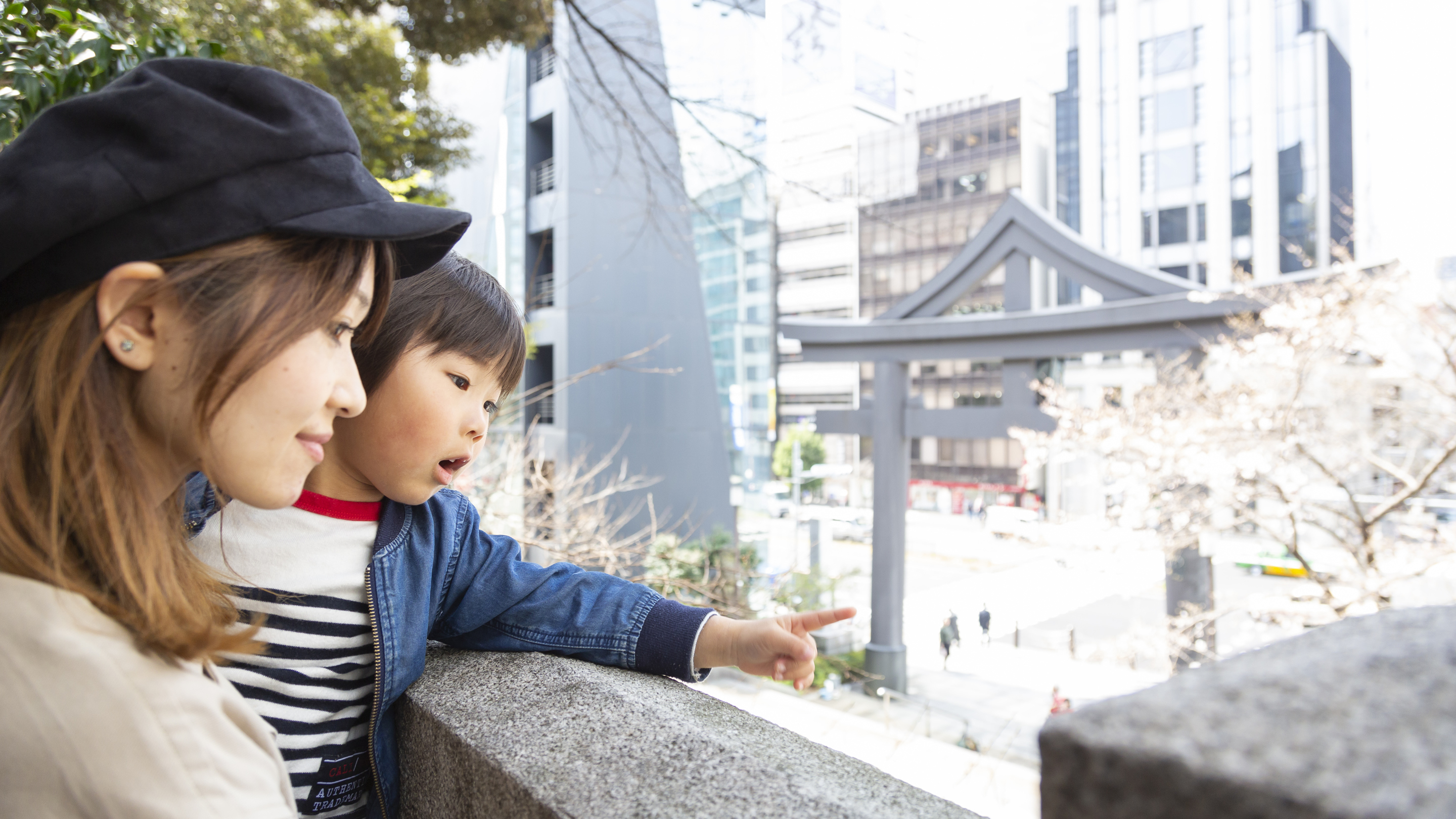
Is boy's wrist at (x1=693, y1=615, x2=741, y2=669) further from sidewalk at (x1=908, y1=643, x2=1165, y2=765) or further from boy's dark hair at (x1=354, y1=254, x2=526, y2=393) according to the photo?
sidewalk at (x1=908, y1=643, x2=1165, y2=765)

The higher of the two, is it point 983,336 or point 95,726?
point 983,336

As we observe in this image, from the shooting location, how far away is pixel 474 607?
3.47 ft

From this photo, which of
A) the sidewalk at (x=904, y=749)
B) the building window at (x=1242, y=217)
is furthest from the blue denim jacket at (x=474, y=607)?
the building window at (x=1242, y=217)

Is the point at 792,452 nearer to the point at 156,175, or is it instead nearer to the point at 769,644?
the point at 769,644

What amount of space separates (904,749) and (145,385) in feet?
20.1

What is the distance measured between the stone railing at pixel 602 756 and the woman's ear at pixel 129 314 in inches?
18.1

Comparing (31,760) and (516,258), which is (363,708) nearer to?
(31,760)

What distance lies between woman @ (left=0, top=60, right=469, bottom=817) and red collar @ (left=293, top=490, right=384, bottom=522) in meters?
0.29

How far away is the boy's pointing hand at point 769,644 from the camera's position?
0.98 m

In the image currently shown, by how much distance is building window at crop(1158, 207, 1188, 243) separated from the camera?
19312 mm

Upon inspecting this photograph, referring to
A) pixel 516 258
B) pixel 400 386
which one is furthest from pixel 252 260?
pixel 516 258

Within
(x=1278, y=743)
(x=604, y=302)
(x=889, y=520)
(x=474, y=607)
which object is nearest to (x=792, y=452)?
(x=604, y=302)

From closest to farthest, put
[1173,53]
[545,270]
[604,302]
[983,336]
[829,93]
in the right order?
[983,336]
[829,93]
[604,302]
[545,270]
[1173,53]

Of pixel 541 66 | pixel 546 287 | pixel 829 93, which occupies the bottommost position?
pixel 546 287
